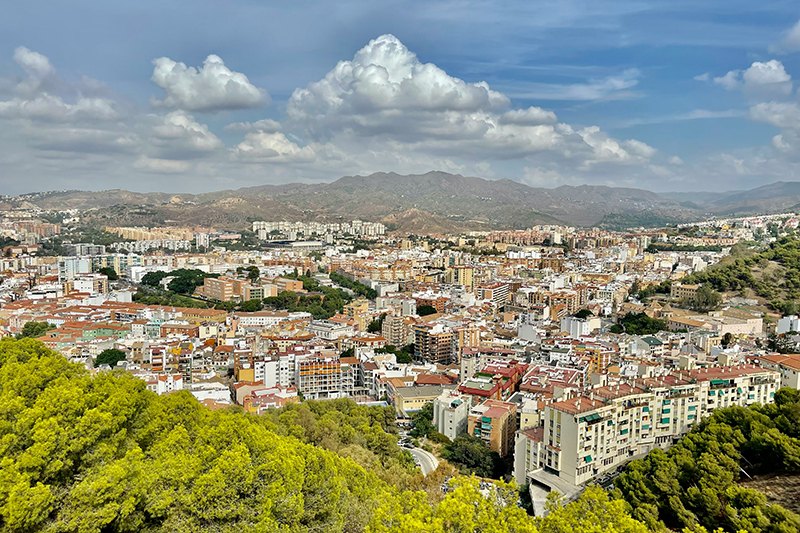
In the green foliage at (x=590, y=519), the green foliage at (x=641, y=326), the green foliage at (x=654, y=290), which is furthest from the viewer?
the green foliage at (x=654, y=290)

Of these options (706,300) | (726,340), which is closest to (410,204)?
(706,300)

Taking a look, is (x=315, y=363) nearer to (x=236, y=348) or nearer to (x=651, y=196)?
(x=236, y=348)

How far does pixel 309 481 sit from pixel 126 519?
140 centimetres

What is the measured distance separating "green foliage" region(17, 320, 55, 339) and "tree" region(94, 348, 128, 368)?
128 inches

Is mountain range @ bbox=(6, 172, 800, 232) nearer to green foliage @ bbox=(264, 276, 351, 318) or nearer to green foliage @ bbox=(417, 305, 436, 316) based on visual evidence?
green foliage @ bbox=(264, 276, 351, 318)

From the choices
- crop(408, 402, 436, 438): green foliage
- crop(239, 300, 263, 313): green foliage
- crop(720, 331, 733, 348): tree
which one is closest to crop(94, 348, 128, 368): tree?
crop(408, 402, 436, 438): green foliage

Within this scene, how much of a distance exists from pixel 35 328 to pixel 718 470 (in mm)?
17326

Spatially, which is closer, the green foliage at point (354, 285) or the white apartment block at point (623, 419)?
the white apartment block at point (623, 419)

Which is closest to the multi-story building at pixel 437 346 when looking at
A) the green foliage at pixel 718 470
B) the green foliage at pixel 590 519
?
the green foliage at pixel 718 470

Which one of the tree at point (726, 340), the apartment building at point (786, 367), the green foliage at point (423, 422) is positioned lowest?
the green foliage at point (423, 422)

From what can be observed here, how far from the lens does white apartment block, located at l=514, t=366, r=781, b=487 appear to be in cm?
912

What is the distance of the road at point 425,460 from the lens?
1008 centimetres

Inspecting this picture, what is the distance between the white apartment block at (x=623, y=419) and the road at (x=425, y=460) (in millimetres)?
1363

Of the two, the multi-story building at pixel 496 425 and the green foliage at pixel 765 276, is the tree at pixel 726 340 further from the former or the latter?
the multi-story building at pixel 496 425
